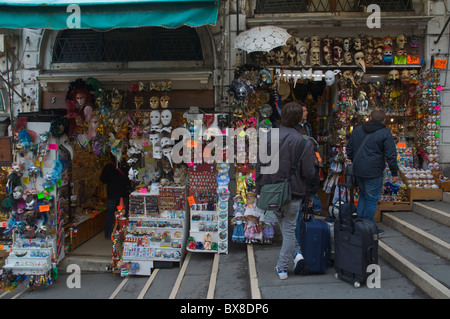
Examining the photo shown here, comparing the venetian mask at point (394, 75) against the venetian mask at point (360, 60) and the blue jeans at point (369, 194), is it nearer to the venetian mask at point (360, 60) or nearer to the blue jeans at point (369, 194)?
the venetian mask at point (360, 60)

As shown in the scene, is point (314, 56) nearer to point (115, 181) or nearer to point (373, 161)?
point (373, 161)

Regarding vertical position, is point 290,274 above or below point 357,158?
below

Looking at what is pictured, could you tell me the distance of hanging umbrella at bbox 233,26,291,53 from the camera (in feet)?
18.4

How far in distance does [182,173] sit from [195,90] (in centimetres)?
176

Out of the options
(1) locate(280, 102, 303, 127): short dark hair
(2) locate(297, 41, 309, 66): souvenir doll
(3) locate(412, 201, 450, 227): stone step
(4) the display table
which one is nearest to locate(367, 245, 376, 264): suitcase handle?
(1) locate(280, 102, 303, 127): short dark hair

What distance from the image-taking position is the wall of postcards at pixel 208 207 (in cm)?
545

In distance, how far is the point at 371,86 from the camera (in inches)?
266

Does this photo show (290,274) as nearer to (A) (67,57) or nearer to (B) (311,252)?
(B) (311,252)

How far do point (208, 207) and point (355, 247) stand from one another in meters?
2.72

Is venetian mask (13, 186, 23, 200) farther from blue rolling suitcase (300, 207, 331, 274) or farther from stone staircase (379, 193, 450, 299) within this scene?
stone staircase (379, 193, 450, 299)

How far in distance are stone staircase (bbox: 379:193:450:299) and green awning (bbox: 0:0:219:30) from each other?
408cm

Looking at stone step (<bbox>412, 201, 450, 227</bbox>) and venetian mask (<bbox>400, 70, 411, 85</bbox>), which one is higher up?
venetian mask (<bbox>400, 70, 411, 85</bbox>)

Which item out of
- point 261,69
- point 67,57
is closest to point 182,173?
point 261,69

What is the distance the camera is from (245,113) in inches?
240
